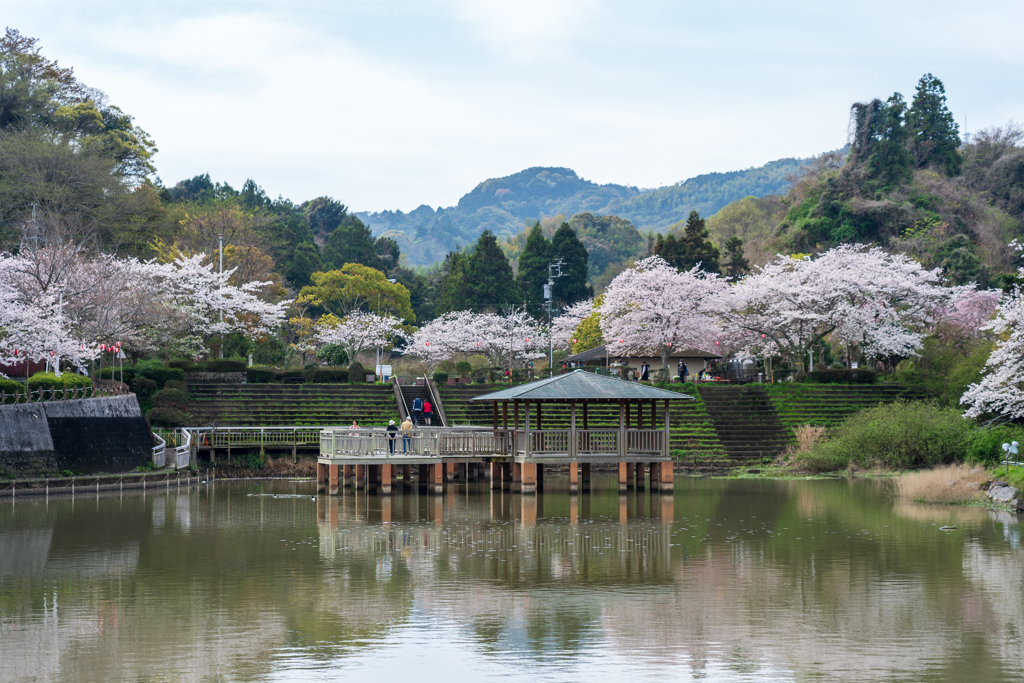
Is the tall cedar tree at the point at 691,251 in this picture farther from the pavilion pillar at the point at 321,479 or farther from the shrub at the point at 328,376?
the pavilion pillar at the point at 321,479

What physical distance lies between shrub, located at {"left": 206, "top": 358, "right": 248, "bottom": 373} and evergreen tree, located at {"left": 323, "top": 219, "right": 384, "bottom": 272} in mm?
43992

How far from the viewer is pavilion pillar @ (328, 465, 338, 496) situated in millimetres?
33344

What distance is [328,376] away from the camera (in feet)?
177

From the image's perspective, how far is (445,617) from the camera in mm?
15383

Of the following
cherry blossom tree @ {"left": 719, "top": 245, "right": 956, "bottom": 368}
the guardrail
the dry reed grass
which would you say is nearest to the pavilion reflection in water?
the dry reed grass

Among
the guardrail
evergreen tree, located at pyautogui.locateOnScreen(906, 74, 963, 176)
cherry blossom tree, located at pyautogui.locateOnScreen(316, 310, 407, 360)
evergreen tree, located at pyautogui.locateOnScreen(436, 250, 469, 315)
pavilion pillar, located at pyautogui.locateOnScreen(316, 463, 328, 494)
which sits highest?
evergreen tree, located at pyautogui.locateOnScreen(906, 74, 963, 176)

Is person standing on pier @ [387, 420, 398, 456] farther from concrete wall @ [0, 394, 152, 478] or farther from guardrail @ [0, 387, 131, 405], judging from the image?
guardrail @ [0, 387, 131, 405]

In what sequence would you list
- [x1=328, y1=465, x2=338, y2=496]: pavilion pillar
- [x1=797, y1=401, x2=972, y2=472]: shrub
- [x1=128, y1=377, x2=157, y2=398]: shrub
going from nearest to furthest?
[x1=328, y1=465, x2=338, y2=496]: pavilion pillar → [x1=797, y1=401, x2=972, y2=472]: shrub → [x1=128, y1=377, x2=157, y2=398]: shrub

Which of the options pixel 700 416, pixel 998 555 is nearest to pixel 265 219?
pixel 700 416

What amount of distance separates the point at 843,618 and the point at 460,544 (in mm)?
9394

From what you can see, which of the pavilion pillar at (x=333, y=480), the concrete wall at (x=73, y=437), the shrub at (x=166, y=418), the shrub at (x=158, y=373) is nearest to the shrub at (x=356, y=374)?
the shrub at (x=158, y=373)

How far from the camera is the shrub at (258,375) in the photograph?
2053 inches

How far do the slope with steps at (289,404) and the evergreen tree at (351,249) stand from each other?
152ft

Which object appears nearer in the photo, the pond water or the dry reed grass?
the pond water
